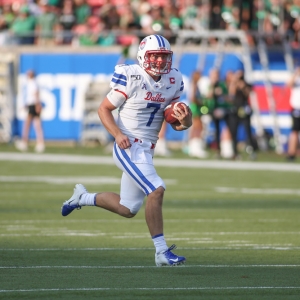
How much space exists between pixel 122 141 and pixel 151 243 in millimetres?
1728

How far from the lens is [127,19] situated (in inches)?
972

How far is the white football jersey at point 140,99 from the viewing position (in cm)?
759

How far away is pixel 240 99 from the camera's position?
21.0 meters

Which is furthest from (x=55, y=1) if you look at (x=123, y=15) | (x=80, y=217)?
(x=80, y=217)

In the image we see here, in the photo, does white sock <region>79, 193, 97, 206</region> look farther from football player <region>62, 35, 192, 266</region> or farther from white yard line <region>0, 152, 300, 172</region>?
white yard line <region>0, 152, 300, 172</region>

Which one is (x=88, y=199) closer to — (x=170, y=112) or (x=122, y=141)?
(x=122, y=141)

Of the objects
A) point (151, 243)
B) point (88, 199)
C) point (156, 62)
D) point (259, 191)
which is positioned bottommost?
point (259, 191)

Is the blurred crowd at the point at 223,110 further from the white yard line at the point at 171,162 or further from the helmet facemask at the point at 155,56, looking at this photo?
the helmet facemask at the point at 155,56

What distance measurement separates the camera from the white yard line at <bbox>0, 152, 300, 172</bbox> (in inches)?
732

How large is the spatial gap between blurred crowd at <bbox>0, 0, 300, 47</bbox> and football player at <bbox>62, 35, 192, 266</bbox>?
15720 millimetres

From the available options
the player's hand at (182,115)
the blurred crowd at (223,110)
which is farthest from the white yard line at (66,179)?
the player's hand at (182,115)

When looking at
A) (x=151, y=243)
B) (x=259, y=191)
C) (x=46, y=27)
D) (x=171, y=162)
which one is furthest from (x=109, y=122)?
(x=46, y=27)

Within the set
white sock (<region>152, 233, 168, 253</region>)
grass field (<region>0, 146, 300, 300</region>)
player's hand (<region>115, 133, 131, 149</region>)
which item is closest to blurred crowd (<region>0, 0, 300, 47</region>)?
grass field (<region>0, 146, 300, 300</region>)
